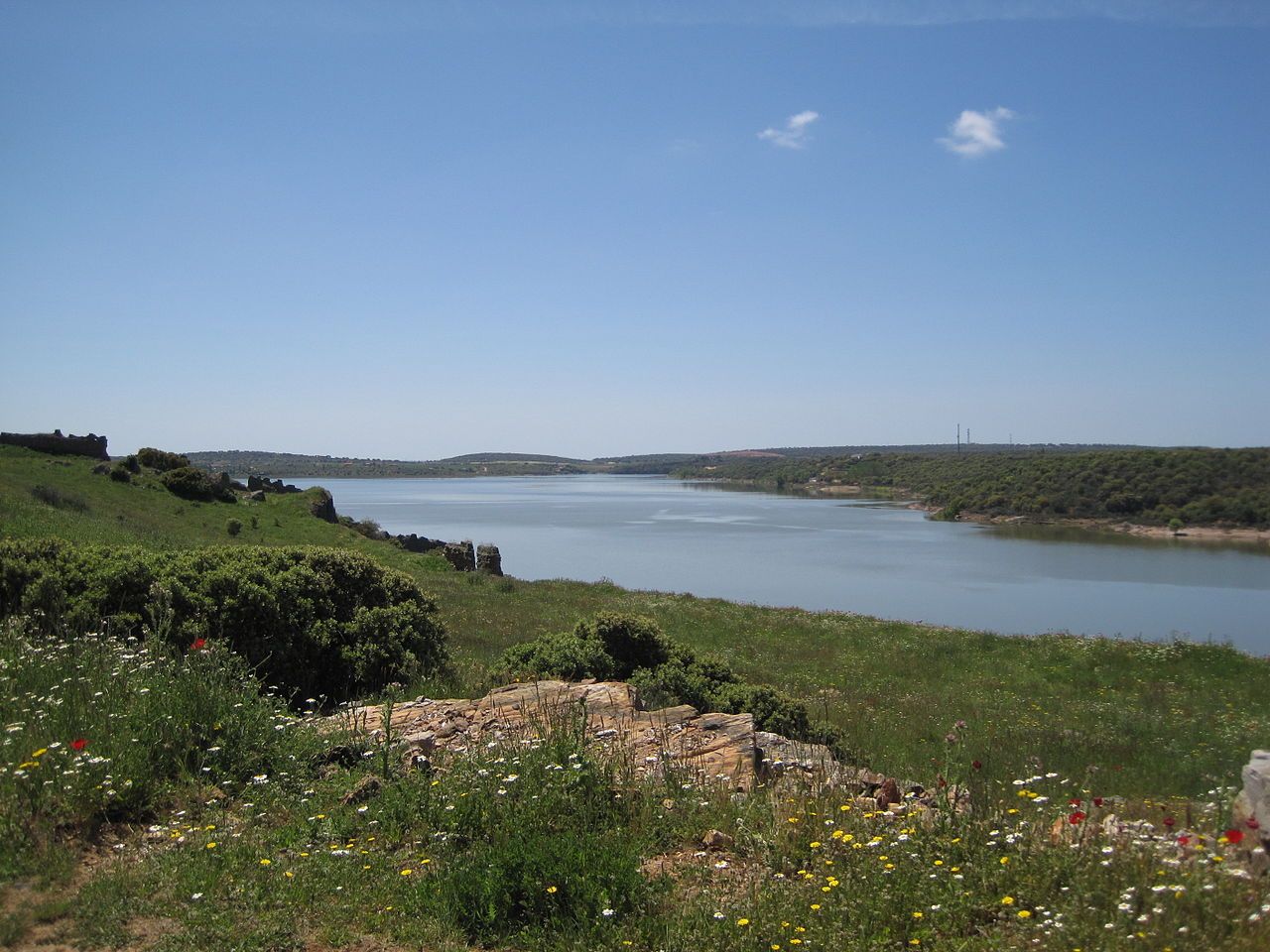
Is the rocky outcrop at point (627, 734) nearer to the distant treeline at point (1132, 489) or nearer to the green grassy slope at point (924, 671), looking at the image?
the green grassy slope at point (924, 671)

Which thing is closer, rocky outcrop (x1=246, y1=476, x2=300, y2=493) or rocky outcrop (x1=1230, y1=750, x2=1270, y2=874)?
rocky outcrop (x1=1230, y1=750, x2=1270, y2=874)

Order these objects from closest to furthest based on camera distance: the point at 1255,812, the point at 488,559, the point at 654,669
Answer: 1. the point at 1255,812
2. the point at 654,669
3. the point at 488,559

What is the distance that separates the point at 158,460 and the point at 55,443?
365 cm

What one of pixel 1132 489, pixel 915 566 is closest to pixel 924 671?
pixel 915 566

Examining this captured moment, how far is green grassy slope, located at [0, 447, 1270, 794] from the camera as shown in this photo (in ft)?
32.0

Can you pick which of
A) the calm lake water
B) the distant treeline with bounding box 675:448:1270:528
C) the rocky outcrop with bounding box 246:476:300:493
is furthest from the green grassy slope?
the distant treeline with bounding box 675:448:1270:528

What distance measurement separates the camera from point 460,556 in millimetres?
32656

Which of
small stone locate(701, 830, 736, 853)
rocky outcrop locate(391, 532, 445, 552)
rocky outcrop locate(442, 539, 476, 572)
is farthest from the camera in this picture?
rocky outcrop locate(391, 532, 445, 552)

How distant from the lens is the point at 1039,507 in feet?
232

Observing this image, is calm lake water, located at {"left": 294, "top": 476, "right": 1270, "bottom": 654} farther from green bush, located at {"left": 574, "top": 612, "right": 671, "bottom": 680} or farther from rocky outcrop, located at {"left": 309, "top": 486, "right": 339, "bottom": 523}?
green bush, located at {"left": 574, "top": 612, "right": 671, "bottom": 680}

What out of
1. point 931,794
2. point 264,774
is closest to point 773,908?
point 931,794

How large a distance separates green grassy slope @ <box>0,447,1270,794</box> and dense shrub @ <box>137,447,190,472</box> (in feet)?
24.8

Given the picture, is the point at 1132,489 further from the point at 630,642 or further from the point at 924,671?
the point at 630,642

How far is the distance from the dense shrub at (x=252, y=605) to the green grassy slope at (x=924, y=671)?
0.98 meters
